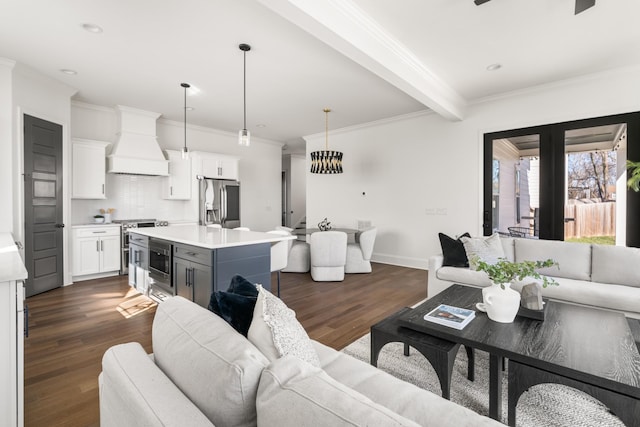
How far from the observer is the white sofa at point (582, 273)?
2.60m

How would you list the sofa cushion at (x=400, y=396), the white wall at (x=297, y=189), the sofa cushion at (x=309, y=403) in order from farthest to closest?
1. the white wall at (x=297, y=189)
2. the sofa cushion at (x=400, y=396)
3. the sofa cushion at (x=309, y=403)

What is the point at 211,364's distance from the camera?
2.76 feet

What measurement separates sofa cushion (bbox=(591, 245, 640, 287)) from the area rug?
60.7 inches

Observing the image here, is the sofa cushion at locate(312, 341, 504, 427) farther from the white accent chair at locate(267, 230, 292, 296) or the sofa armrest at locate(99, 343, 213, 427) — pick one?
the white accent chair at locate(267, 230, 292, 296)

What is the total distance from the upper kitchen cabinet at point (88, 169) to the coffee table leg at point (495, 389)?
5660mm

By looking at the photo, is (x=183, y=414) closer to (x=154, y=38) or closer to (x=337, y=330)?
(x=337, y=330)

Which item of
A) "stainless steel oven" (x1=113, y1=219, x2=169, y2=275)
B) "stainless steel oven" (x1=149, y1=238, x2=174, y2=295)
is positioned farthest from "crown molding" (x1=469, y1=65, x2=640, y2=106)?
"stainless steel oven" (x1=113, y1=219, x2=169, y2=275)

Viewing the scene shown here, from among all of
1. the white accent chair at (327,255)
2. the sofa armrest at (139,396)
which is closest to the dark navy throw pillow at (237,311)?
the sofa armrest at (139,396)

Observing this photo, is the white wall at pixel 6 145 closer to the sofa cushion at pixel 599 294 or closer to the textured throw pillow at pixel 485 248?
the textured throw pillow at pixel 485 248

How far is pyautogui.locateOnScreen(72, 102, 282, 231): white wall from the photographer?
516cm

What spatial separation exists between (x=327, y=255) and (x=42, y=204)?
3.93 metres

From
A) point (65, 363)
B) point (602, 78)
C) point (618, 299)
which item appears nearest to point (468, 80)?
point (602, 78)

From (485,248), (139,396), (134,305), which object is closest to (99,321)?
(134,305)

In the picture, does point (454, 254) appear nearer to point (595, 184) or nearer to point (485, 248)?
point (485, 248)
